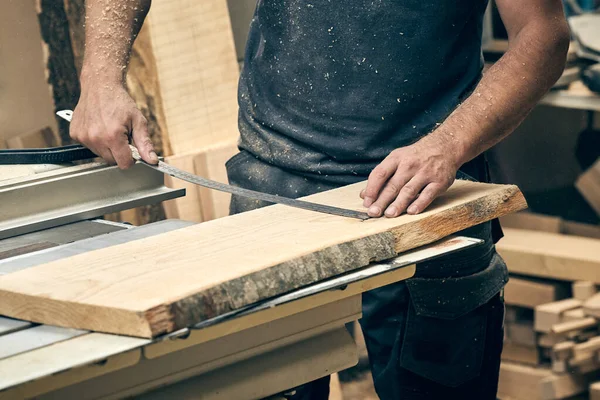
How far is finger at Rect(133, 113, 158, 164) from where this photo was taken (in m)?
2.01

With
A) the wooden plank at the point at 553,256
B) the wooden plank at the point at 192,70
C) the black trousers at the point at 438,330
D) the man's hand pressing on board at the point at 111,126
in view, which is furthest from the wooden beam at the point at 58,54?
the wooden plank at the point at 553,256

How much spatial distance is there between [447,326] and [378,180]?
474 mm

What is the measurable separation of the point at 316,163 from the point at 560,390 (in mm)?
1830

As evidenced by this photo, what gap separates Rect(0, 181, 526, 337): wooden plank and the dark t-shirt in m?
0.33

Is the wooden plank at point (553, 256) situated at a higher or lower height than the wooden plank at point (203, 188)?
lower

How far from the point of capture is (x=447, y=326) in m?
2.07

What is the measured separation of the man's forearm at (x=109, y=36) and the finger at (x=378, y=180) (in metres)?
0.75

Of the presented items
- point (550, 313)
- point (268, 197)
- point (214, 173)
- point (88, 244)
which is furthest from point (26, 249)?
point (550, 313)

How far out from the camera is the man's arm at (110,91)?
2035 mm

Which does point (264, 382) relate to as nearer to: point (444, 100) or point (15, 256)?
point (15, 256)

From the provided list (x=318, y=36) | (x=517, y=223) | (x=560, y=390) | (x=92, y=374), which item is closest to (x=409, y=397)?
(x=318, y=36)

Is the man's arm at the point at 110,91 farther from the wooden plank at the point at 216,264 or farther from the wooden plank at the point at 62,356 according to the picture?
the wooden plank at the point at 62,356

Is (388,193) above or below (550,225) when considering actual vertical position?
above

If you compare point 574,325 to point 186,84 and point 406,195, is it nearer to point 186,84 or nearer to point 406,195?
point 186,84
